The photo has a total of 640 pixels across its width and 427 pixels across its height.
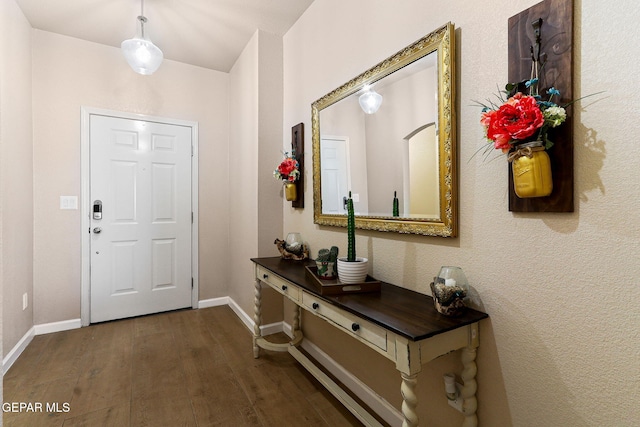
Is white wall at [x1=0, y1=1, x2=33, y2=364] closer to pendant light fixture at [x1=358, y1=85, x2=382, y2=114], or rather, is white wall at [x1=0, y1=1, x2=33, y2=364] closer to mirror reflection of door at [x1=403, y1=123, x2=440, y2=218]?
pendant light fixture at [x1=358, y1=85, x2=382, y2=114]

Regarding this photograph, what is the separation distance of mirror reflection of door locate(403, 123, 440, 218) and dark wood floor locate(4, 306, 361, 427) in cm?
124

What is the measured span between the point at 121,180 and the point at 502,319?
3.42 meters

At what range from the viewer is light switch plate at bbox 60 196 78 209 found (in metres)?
2.86

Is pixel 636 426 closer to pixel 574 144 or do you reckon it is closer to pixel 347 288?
pixel 574 144

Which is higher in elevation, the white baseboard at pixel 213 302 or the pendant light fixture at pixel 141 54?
the pendant light fixture at pixel 141 54

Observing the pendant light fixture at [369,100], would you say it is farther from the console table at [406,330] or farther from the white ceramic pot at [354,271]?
the console table at [406,330]

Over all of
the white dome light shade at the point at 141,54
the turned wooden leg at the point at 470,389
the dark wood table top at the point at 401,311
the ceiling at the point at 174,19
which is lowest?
the turned wooden leg at the point at 470,389

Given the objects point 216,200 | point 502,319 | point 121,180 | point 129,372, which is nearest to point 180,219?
point 216,200

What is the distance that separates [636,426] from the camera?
0.87 metres

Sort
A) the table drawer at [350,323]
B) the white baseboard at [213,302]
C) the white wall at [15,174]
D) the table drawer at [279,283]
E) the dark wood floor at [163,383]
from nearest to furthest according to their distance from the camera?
the table drawer at [350,323], the dark wood floor at [163,383], the table drawer at [279,283], the white wall at [15,174], the white baseboard at [213,302]

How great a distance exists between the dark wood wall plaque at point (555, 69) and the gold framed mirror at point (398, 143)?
0.96 feet

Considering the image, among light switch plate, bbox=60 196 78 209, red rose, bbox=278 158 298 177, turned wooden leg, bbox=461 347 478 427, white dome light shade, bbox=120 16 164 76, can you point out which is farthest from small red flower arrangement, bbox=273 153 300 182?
light switch plate, bbox=60 196 78 209

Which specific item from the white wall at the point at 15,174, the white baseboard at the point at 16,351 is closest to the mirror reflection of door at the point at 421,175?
the white wall at the point at 15,174

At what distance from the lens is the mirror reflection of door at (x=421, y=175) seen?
56.1 inches
